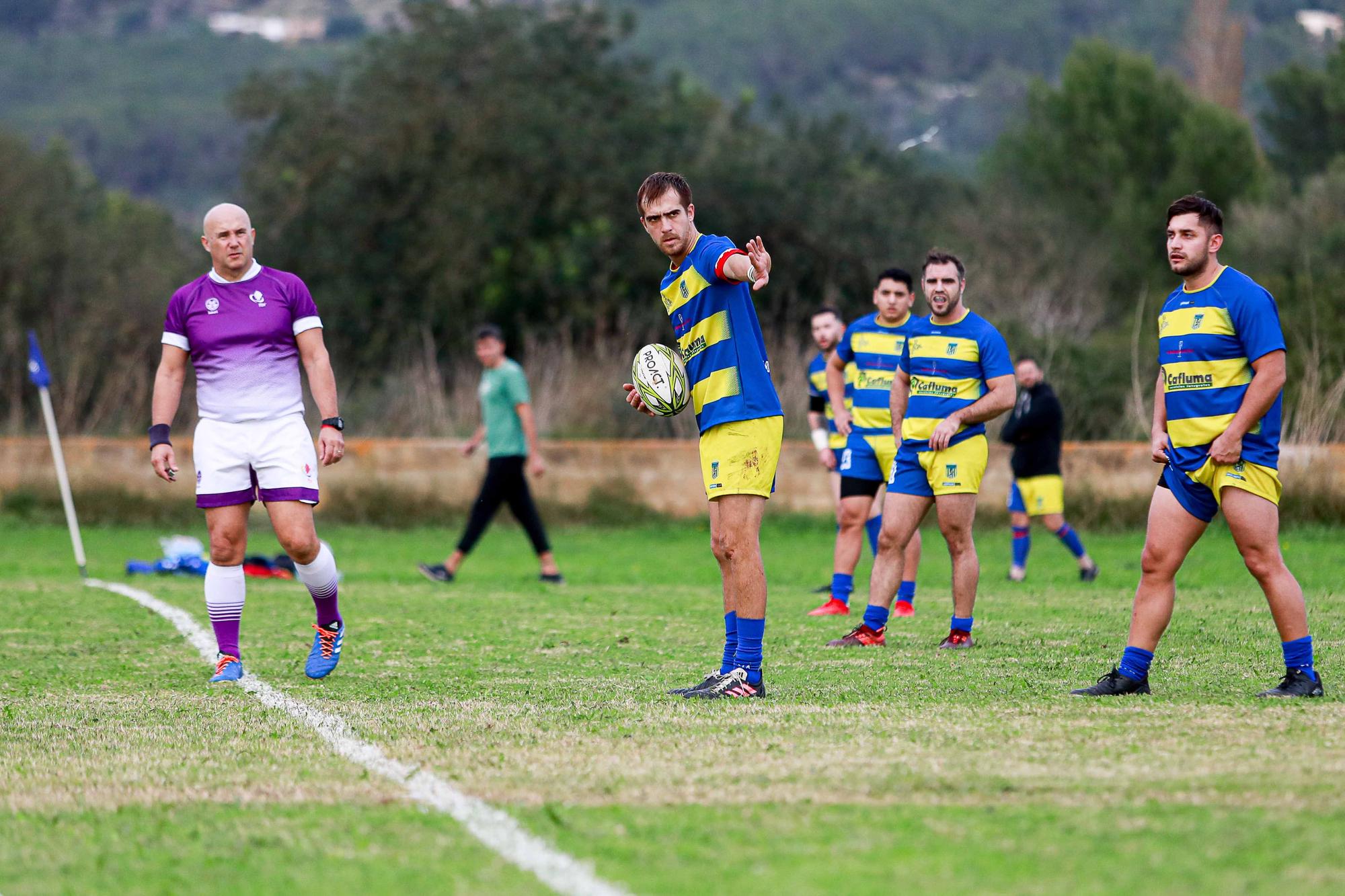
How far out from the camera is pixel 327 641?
7859mm

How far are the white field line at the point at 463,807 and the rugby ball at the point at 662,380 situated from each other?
185 cm

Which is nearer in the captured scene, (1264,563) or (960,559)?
(1264,563)

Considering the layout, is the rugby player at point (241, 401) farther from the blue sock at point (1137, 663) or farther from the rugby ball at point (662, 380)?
the blue sock at point (1137, 663)

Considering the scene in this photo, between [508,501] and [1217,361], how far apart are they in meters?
8.48

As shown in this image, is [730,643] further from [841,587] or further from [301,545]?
[841,587]

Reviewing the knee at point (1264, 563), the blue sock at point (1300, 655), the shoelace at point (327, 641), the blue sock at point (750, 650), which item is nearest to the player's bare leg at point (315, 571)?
the shoelace at point (327, 641)

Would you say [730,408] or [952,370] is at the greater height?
[952,370]

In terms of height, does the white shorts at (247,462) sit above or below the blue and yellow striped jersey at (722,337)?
below

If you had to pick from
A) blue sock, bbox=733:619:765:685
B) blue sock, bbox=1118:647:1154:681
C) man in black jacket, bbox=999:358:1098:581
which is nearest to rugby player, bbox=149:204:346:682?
blue sock, bbox=733:619:765:685

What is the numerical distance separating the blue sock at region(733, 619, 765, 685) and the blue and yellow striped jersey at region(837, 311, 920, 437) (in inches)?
144

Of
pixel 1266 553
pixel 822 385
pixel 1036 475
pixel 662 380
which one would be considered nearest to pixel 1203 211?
pixel 1266 553

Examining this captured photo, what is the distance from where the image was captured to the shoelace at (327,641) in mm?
7828

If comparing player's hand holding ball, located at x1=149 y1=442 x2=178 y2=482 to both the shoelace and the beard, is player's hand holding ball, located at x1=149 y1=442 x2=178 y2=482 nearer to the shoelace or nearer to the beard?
the shoelace

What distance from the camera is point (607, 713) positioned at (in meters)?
6.28
